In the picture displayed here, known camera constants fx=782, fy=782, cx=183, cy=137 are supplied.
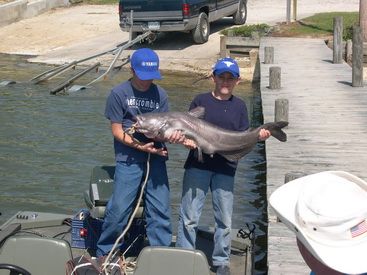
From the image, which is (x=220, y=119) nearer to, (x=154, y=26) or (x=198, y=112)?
(x=198, y=112)

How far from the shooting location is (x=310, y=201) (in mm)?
2553

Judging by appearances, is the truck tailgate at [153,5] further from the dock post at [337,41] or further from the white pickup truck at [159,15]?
the dock post at [337,41]

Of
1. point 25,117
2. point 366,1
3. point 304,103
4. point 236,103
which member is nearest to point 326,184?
point 236,103

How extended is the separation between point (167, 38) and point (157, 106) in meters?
20.0

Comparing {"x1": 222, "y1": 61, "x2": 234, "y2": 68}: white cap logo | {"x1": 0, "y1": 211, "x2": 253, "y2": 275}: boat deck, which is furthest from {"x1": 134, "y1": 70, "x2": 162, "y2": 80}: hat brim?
{"x1": 0, "y1": 211, "x2": 253, "y2": 275}: boat deck

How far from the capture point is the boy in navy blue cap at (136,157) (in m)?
6.66

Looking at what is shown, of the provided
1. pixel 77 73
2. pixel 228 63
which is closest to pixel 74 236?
pixel 228 63

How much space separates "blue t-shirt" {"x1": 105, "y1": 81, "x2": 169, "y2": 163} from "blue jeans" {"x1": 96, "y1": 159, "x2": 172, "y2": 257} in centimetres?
9

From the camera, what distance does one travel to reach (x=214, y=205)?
6926 millimetres

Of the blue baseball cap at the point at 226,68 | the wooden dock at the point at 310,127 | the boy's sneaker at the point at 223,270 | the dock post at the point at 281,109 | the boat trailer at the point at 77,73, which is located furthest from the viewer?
the boat trailer at the point at 77,73

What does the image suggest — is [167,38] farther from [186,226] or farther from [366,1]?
[186,226]

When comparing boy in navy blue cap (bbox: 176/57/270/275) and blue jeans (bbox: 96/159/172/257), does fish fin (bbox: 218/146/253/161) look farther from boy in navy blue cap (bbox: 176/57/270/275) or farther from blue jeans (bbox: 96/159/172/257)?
blue jeans (bbox: 96/159/172/257)

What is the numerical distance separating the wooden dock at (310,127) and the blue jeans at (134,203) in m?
1.09

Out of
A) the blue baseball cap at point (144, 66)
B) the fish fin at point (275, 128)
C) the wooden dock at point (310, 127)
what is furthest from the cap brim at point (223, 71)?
the wooden dock at point (310, 127)
